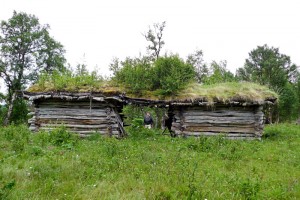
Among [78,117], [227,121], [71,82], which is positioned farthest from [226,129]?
[71,82]

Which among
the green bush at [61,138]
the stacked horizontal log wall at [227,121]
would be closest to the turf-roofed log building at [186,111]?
the stacked horizontal log wall at [227,121]

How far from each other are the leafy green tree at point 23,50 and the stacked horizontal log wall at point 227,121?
24526 millimetres

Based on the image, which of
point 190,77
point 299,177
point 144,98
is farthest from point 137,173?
point 190,77

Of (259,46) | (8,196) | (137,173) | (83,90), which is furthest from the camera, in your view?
(259,46)

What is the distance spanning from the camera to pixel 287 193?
18.6 feet

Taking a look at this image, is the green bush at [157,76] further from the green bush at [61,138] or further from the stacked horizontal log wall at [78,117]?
the green bush at [61,138]

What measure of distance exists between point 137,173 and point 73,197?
6.68ft

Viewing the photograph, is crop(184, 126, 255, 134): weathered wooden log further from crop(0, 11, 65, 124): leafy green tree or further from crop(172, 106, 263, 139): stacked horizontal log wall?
crop(0, 11, 65, 124): leafy green tree

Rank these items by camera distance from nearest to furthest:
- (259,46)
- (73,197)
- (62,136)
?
(73,197) → (62,136) → (259,46)

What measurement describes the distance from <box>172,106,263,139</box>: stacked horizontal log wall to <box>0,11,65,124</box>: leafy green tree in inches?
966

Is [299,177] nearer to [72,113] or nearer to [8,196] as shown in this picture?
[8,196]

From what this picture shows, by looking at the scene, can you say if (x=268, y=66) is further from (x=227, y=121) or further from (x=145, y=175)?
(x=145, y=175)

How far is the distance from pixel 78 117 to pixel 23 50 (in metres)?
22.4

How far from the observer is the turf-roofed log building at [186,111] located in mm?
14883
